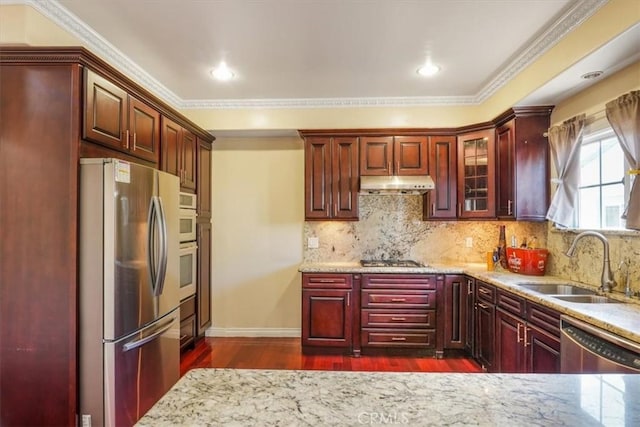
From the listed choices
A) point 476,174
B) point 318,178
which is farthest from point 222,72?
point 476,174

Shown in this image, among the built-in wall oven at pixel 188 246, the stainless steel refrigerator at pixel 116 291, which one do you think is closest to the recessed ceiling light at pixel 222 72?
the built-in wall oven at pixel 188 246

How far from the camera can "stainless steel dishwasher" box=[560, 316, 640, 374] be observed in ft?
4.89

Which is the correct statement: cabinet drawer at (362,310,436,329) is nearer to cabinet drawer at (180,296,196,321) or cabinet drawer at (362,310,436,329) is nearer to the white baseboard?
the white baseboard

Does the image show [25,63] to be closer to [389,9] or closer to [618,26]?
[389,9]

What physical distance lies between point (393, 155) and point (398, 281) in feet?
4.60

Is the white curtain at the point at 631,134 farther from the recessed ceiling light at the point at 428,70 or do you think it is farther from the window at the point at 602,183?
the recessed ceiling light at the point at 428,70

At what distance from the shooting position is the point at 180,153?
3193mm

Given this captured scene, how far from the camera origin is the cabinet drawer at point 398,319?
3303 millimetres

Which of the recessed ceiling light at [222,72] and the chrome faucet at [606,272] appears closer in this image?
the chrome faucet at [606,272]

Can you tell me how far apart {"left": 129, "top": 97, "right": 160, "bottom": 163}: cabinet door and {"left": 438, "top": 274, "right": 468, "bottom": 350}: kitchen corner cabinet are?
304 cm

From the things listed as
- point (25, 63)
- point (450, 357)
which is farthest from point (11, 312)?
point (450, 357)

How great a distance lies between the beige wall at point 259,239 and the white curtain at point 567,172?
260 cm

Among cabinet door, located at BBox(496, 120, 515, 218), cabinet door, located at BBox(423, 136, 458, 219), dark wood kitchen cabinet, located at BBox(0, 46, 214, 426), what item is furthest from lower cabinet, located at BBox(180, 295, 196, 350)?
cabinet door, located at BBox(496, 120, 515, 218)

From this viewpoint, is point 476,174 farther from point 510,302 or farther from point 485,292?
point 510,302
